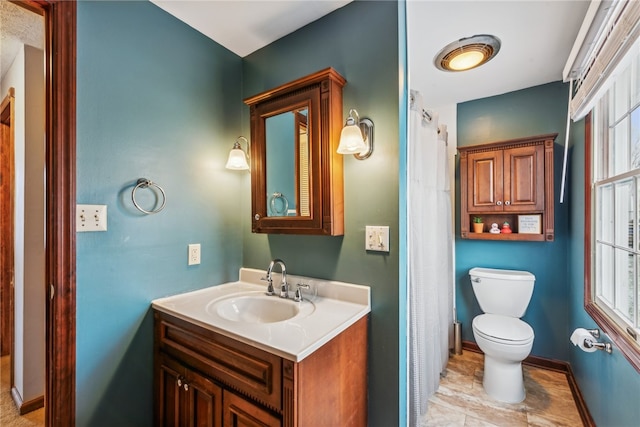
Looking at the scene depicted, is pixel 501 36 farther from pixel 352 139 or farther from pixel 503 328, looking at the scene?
pixel 503 328

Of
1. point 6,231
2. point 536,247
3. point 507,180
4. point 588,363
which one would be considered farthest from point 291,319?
point 6,231

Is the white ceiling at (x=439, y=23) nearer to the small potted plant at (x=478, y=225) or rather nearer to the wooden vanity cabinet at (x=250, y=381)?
the small potted plant at (x=478, y=225)

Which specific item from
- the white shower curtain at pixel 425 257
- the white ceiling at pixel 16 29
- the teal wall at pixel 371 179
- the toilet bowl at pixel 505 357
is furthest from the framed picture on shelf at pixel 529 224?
the white ceiling at pixel 16 29

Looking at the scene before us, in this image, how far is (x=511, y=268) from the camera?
229 centimetres

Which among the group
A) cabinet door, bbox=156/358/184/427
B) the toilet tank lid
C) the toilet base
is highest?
the toilet tank lid

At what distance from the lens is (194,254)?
153 cm

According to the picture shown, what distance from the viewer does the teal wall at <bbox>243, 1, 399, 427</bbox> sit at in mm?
1223

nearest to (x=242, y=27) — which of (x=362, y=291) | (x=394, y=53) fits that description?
(x=394, y=53)

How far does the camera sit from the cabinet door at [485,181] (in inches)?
87.3

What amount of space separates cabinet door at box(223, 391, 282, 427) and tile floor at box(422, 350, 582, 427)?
3.80 feet

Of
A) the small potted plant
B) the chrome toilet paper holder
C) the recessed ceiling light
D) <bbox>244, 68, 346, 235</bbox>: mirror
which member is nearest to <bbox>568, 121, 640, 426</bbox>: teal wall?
the chrome toilet paper holder

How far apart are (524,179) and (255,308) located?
2196 mm

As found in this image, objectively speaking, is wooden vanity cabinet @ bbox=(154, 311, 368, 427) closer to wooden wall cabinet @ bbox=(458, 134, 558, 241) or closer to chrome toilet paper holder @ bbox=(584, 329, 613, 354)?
chrome toilet paper holder @ bbox=(584, 329, 613, 354)

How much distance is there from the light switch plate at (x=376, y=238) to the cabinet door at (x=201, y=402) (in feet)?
2.80
